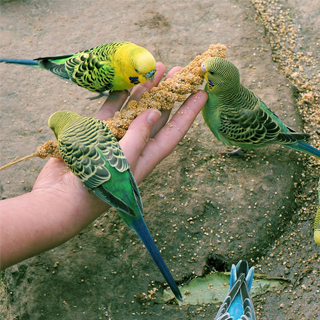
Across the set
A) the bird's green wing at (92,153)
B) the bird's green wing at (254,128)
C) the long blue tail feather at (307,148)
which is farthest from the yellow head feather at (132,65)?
the long blue tail feather at (307,148)

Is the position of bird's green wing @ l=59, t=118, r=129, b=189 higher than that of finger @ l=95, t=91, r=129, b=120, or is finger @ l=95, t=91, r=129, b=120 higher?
bird's green wing @ l=59, t=118, r=129, b=189

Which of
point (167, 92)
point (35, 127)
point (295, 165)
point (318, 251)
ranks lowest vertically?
point (318, 251)

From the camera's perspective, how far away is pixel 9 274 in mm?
3480

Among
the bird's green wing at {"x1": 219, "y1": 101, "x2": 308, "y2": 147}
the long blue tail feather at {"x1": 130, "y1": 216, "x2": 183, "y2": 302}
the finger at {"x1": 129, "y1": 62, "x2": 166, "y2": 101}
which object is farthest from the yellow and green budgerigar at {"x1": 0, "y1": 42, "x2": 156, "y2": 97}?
the long blue tail feather at {"x1": 130, "y1": 216, "x2": 183, "y2": 302}

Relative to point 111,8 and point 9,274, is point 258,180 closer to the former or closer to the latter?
point 9,274

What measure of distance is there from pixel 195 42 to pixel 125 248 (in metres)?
2.83

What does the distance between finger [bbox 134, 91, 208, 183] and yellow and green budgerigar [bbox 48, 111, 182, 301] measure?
0.38 meters

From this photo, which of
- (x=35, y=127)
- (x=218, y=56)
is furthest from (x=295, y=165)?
(x=35, y=127)

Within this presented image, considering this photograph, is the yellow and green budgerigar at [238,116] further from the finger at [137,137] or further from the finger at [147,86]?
the finger at [137,137]

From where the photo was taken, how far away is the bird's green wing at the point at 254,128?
3.78 meters

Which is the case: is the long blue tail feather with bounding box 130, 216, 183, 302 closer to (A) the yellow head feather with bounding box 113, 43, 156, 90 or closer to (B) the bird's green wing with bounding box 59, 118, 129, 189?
(B) the bird's green wing with bounding box 59, 118, 129, 189

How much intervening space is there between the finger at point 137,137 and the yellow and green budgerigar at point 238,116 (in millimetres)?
738

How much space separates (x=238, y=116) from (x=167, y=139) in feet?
2.58

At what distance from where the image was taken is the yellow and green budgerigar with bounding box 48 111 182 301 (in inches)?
116
